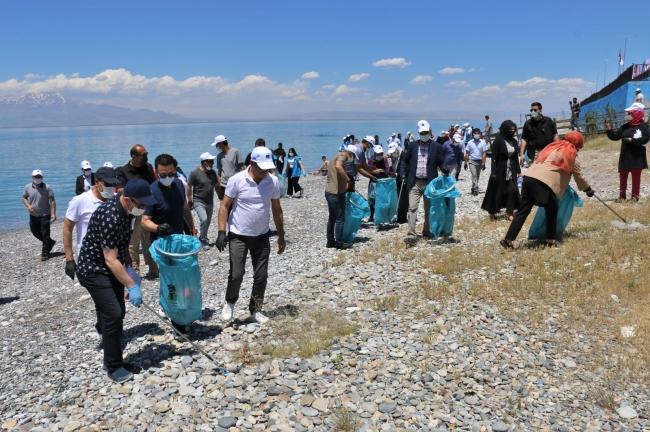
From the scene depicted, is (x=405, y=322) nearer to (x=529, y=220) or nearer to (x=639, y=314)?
(x=639, y=314)

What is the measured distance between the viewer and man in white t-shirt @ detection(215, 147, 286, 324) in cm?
584

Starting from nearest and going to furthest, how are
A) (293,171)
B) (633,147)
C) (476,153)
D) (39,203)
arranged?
(633,147), (39,203), (476,153), (293,171)

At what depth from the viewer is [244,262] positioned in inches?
242

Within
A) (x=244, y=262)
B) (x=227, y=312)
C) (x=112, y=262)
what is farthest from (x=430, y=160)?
(x=112, y=262)

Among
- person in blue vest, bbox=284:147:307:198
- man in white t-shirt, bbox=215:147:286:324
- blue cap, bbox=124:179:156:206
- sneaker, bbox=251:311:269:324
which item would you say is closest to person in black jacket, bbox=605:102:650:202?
man in white t-shirt, bbox=215:147:286:324

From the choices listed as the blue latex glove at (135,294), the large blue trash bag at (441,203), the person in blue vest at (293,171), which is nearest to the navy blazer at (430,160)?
the large blue trash bag at (441,203)

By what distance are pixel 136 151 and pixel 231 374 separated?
4.18 metres

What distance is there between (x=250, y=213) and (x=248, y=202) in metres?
0.13

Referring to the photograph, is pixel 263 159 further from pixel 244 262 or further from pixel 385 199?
pixel 385 199

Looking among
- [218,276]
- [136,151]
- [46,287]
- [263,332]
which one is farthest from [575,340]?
[46,287]

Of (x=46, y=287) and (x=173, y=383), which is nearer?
(x=173, y=383)

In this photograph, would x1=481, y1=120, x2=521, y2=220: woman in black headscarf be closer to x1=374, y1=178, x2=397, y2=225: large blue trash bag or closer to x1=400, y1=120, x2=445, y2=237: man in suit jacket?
x1=400, y1=120, x2=445, y2=237: man in suit jacket

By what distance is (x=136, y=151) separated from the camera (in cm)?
779

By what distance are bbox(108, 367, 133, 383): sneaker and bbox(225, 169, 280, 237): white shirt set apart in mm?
1877
